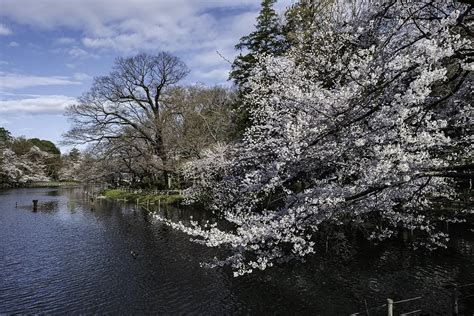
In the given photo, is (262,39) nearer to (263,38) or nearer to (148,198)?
(263,38)

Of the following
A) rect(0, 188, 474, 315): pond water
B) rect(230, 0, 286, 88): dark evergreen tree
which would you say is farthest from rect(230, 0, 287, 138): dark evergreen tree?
rect(0, 188, 474, 315): pond water

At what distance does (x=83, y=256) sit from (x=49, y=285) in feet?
13.5

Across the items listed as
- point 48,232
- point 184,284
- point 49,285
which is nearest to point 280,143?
point 184,284

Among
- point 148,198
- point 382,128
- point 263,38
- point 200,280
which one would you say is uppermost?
point 263,38

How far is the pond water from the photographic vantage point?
12516mm

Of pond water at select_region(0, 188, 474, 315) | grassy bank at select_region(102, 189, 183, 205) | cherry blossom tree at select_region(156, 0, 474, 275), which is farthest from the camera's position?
grassy bank at select_region(102, 189, 183, 205)

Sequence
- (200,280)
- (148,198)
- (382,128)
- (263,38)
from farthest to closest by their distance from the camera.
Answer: (148,198), (263,38), (200,280), (382,128)

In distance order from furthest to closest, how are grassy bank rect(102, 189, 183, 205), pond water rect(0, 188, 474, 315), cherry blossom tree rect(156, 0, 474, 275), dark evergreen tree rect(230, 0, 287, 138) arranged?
grassy bank rect(102, 189, 183, 205) < dark evergreen tree rect(230, 0, 287, 138) < pond water rect(0, 188, 474, 315) < cherry blossom tree rect(156, 0, 474, 275)

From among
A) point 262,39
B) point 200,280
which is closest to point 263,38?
point 262,39

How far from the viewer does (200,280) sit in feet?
49.0

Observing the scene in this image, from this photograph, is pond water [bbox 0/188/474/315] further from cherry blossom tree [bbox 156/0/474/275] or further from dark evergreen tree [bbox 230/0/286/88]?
dark evergreen tree [bbox 230/0/286/88]

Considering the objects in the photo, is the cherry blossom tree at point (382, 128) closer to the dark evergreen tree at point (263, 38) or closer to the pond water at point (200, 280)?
the pond water at point (200, 280)

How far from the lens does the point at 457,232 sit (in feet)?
65.7

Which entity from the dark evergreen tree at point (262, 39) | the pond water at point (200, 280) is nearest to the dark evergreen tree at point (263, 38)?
the dark evergreen tree at point (262, 39)
